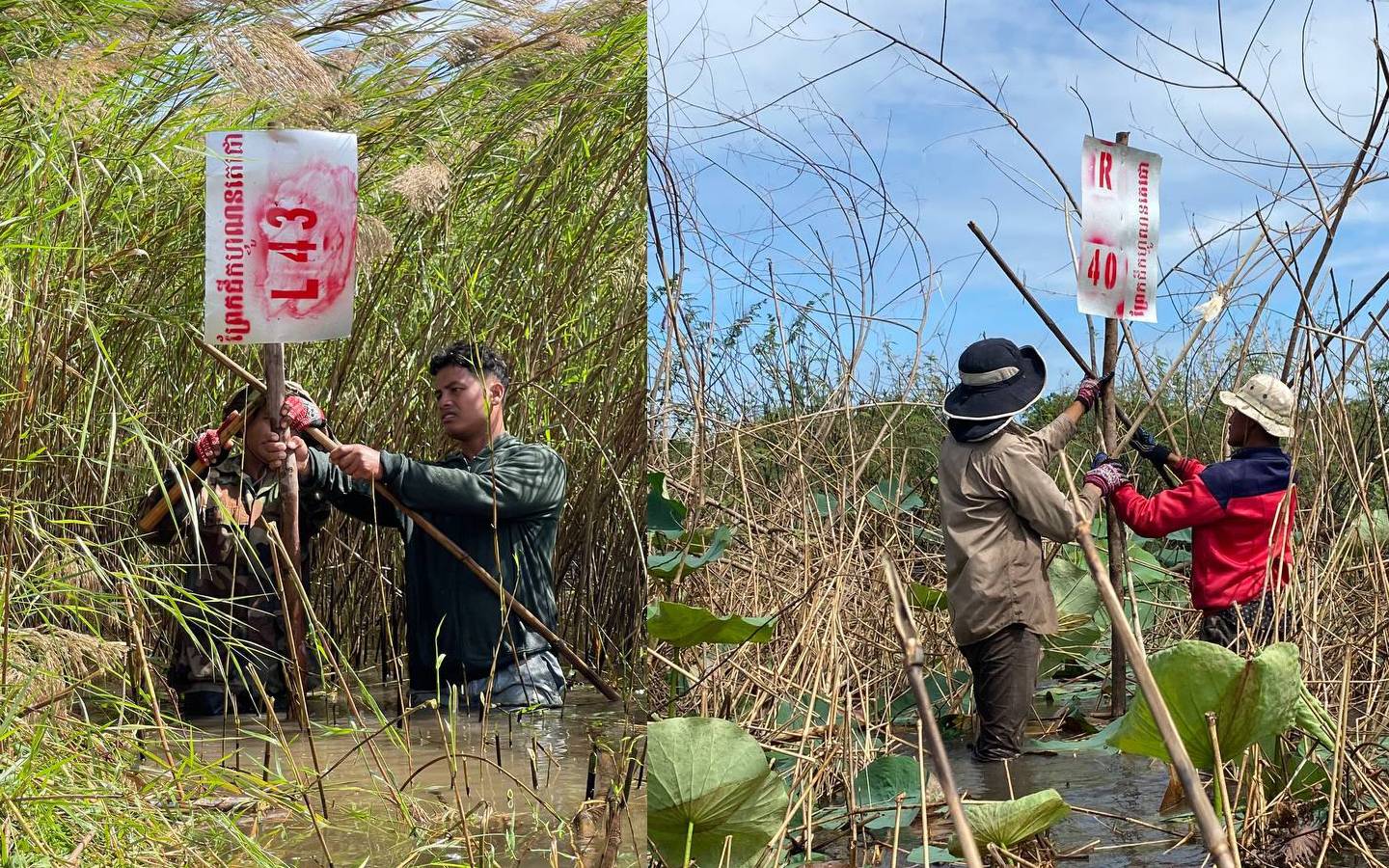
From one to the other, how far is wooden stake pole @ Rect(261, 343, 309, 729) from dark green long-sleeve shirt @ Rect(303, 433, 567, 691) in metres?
0.08

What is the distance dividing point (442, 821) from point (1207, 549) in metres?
1.23

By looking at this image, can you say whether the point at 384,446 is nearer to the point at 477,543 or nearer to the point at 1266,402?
the point at 477,543

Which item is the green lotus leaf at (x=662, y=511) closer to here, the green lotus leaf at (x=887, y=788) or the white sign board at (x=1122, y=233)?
the green lotus leaf at (x=887, y=788)

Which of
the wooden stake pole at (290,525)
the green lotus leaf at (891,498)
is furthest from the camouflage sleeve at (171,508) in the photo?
the green lotus leaf at (891,498)

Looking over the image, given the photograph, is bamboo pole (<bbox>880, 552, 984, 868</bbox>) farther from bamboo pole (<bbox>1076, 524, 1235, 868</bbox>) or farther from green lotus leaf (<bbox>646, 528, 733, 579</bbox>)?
green lotus leaf (<bbox>646, 528, 733, 579</bbox>)

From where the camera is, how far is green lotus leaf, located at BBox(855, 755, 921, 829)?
78.9 inches

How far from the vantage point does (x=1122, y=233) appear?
6.45ft

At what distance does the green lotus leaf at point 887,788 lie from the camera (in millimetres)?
2004

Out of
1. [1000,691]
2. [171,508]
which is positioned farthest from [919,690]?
[171,508]

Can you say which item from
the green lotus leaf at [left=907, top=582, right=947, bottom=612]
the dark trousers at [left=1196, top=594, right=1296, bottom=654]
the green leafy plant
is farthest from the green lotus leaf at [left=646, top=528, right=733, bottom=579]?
the dark trousers at [left=1196, top=594, right=1296, bottom=654]

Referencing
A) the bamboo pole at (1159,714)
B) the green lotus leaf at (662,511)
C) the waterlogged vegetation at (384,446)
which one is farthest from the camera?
the waterlogged vegetation at (384,446)

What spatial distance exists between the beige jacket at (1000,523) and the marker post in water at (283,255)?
96 cm

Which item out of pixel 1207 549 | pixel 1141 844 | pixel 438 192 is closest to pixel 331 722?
pixel 438 192

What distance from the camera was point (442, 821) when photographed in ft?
6.78
